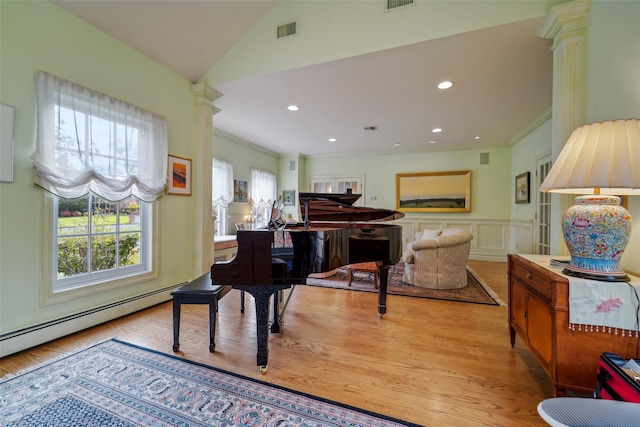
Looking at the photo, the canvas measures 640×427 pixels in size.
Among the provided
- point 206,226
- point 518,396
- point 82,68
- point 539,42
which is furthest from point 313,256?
point 539,42

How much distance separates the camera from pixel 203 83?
3352mm

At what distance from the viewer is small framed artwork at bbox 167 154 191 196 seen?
3133 mm

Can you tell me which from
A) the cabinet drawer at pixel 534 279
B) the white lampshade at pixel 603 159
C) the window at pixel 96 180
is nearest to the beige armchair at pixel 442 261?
the cabinet drawer at pixel 534 279

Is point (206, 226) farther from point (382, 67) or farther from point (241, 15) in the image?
point (382, 67)

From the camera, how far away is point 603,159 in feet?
4.22

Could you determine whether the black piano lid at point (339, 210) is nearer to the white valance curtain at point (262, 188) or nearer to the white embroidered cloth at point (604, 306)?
the white embroidered cloth at point (604, 306)

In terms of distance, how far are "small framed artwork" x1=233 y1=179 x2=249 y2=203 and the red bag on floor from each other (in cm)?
543

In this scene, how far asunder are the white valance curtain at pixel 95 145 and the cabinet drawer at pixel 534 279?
3.50 meters

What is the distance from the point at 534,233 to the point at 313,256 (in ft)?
15.3

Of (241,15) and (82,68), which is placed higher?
(241,15)

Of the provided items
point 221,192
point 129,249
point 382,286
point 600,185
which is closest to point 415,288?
point 382,286

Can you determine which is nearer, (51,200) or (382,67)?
(51,200)

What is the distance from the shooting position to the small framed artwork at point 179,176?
10.3ft

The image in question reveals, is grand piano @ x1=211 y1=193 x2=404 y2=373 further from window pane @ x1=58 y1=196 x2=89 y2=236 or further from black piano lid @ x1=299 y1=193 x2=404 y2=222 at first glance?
window pane @ x1=58 y1=196 x2=89 y2=236
